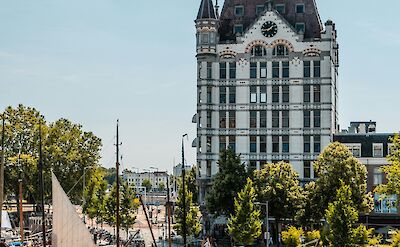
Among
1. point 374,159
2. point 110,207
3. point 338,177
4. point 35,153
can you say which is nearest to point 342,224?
point 338,177

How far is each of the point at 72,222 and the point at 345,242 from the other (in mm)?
18697

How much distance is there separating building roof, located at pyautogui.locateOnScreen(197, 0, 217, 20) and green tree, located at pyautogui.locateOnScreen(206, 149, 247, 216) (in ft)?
63.3

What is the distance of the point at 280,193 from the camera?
228 feet

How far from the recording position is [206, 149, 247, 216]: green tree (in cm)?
7262

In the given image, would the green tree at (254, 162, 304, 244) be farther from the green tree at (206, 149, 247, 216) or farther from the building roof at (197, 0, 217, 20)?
the building roof at (197, 0, 217, 20)

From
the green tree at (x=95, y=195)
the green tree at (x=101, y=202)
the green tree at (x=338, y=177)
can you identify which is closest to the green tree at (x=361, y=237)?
the green tree at (x=338, y=177)

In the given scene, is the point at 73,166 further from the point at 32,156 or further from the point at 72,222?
the point at 72,222

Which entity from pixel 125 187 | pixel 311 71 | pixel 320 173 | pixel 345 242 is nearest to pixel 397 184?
pixel 345 242

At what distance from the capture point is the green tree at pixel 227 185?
72.6 meters

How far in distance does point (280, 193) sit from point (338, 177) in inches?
271

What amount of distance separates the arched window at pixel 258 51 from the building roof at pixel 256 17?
3.08 metres

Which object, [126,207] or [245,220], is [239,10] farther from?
[245,220]

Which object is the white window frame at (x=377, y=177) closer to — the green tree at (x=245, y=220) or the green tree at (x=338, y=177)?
the green tree at (x=338, y=177)

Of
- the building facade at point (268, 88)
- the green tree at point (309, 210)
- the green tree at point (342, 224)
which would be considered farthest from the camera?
the building facade at point (268, 88)
